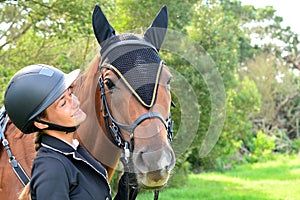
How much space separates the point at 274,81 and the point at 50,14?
680 inches

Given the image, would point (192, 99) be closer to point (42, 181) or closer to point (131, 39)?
point (131, 39)

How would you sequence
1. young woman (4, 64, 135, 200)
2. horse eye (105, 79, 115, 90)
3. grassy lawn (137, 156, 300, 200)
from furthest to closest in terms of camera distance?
1. grassy lawn (137, 156, 300, 200)
2. horse eye (105, 79, 115, 90)
3. young woman (4, 64, 135, 200)

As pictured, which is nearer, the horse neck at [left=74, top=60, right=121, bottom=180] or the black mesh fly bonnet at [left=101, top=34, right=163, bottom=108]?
the black mesh fly bonnet at [left=101, top=34, right=163, bottom=108]

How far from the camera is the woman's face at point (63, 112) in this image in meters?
1.98

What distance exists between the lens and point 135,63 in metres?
2.62

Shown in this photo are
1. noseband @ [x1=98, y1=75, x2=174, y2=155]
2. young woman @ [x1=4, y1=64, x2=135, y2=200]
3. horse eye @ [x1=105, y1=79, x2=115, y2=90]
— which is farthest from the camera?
horse eye @ [x1=105, y1=79, x2=115, y2=90]

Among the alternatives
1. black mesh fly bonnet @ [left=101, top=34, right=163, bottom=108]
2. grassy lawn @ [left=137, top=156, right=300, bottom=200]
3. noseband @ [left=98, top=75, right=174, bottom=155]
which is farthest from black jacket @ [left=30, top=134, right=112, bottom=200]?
grassy lawn @ [left=137, top=156, right=300, bottom=200]

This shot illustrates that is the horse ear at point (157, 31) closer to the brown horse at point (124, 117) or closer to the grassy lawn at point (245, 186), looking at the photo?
the brown horse at point (124, 117)

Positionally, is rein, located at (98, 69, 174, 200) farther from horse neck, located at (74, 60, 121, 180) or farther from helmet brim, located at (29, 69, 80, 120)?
helmet brim, located at (29, 69, 80, 120)

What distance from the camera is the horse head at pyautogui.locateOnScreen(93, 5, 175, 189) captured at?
7.72 feet

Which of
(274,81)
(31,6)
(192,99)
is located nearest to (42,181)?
(31,6)

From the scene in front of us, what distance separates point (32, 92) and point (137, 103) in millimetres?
673

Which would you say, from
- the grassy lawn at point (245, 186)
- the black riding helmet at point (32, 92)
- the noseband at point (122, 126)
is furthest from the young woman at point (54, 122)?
the grassy lawn at point (245, 186)

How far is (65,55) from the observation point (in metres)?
8.02
